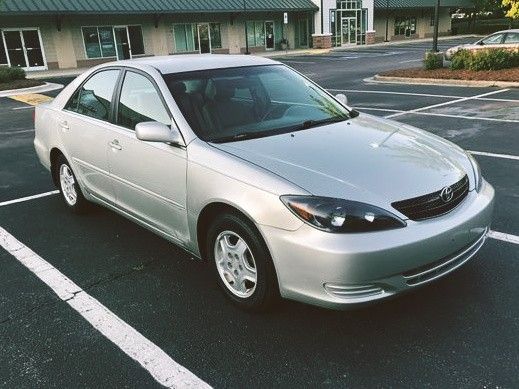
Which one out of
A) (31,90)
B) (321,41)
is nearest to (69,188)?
(31,90)

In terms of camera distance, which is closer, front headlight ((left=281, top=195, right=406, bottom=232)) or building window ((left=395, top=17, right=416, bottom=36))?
front headlight ((left=281, top=195, right=406, bottom=232))

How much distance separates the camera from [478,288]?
3580mm

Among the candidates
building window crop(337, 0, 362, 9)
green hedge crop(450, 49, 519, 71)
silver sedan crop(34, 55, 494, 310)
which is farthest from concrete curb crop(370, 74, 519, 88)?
building window crop(337, 0, 362, 9)

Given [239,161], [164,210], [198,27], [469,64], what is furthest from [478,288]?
[198,27]

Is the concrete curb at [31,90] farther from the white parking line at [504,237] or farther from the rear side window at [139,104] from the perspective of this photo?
the white parking line at [504,237]

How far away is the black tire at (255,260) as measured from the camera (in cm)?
307

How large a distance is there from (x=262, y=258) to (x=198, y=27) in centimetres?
3424

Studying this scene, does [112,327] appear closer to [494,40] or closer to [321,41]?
[494,40]

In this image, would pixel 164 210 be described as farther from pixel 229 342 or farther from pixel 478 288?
pixel 478 288

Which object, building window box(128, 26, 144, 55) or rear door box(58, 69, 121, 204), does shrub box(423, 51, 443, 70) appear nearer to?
rear door box(58, 69, 121, 204)

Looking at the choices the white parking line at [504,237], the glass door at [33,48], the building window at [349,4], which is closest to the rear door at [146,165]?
the white parking line at [504,237]

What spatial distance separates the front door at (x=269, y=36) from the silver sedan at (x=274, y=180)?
35728 mm

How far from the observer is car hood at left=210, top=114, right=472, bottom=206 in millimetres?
3002

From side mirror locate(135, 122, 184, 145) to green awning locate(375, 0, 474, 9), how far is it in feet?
146
